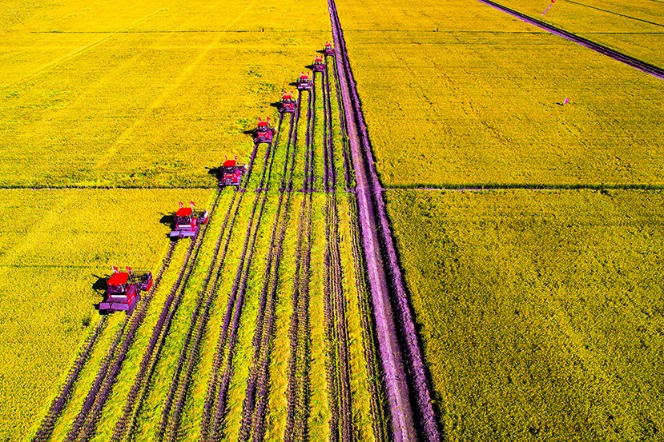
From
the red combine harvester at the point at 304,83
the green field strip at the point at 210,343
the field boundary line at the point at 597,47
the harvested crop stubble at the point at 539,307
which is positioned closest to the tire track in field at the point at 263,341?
the green field strip at the point at 210,343

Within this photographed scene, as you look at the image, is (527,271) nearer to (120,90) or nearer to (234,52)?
(120,90)

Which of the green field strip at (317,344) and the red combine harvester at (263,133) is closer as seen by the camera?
the green field strip at (317,344)

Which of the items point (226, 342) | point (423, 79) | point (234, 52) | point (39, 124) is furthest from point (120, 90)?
point (226, 342)

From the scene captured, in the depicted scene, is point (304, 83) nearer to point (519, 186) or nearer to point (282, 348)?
point (519, 186)

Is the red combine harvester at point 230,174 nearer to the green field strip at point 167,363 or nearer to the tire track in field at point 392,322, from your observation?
the green field strip at point 167,363

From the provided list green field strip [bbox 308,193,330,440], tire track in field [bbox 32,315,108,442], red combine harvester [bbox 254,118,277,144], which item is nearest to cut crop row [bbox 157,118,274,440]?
tire track in field [bbox 32,315,108,442]

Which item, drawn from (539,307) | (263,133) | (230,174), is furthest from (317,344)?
(263,133)
